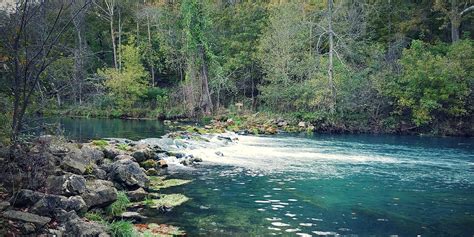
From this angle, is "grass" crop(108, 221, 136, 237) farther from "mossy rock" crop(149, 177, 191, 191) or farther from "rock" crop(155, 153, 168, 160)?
"rock" crop(155, 153, 168, 160)

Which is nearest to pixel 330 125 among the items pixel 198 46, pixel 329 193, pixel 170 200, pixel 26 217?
pixel 198 46

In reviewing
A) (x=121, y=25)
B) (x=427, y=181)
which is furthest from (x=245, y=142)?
(x=121, y=25)

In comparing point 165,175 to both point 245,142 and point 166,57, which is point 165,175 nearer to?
point 245,142

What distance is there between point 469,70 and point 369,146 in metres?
12.3

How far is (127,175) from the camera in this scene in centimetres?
1395

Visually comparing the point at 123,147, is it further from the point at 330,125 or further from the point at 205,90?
the point at 205,90

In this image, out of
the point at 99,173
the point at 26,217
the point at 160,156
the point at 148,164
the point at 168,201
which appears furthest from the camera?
the point at 160,156

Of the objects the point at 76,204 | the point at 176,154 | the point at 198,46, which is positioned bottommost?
the point at 76,204

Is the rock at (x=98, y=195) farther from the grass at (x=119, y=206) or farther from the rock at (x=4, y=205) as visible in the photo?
the rock at (x=4, y=205)

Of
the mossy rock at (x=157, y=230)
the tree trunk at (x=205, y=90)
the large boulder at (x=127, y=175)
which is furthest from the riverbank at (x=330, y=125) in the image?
the mossy rock at (x=157, y=230)

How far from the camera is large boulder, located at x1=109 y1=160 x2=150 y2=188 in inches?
542

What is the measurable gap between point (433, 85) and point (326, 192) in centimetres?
2199

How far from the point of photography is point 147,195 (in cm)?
1307

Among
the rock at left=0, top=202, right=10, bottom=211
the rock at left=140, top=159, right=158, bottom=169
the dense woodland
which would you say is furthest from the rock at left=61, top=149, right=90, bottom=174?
the dense woodland
